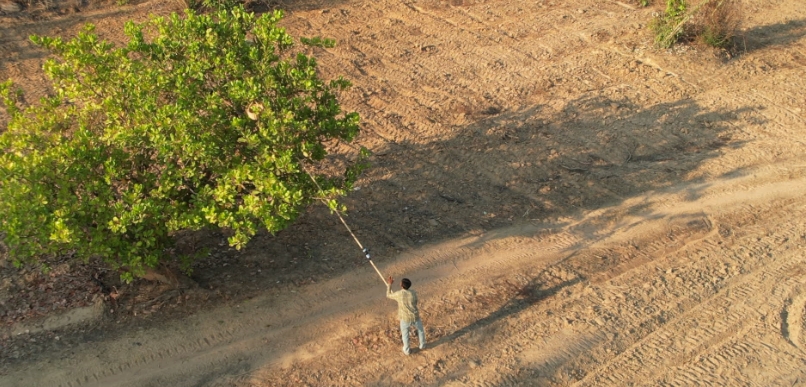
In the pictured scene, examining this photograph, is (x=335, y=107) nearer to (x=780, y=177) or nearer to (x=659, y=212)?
(x=659, y=212)

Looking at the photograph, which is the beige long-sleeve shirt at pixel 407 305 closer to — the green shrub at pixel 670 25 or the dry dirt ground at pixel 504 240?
the dry dirt ground at pixel 504 240

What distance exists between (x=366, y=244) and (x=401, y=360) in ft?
8.28

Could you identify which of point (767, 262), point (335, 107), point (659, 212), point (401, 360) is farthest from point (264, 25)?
point (767, 262)

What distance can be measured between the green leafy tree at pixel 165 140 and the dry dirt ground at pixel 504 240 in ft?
4.78

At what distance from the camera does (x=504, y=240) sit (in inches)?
447

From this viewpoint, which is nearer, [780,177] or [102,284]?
[102,284]

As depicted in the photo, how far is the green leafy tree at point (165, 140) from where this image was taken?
26.1 feet

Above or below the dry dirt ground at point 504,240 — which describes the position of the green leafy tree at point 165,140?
above

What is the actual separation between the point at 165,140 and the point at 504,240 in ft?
18.9

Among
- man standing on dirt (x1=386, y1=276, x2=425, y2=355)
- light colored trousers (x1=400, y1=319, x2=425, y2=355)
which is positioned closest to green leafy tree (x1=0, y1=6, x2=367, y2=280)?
man standing on dirt (x1=386, y1=276, x2=425, y2=355)

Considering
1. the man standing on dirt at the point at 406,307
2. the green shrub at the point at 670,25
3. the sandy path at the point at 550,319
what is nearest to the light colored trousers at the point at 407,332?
the man standing on dirt at the point at 406,307

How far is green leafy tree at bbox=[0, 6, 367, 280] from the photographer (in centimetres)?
795

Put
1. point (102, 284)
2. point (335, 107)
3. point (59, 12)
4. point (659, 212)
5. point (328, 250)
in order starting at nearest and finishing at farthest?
point (335, 107) < point (102, 284) < point (328, 250) < point (659, 212) < point (59, 12)

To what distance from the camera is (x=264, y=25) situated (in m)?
8.50
